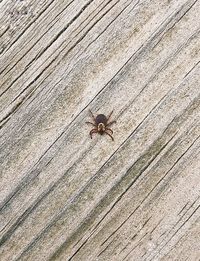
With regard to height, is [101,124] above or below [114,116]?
below

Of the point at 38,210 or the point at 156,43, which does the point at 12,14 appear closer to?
the point at 156,43

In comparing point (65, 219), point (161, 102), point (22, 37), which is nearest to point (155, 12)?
point (161, 102)

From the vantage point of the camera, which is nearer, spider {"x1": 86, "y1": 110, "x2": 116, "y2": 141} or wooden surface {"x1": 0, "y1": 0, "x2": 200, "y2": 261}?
spider {"x1": 86, "y1": 110, "x2": 116, "y2": 141}

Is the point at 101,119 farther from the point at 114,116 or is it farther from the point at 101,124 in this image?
the point at 114,116

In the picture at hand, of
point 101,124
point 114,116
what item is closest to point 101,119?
point 101,124

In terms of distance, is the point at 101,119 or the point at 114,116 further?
the point at 114,116

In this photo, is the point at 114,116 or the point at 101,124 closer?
the point at 101,124

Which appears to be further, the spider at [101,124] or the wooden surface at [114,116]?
the wooden surface at [114,116]

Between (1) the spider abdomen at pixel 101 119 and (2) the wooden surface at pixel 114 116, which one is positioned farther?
(2) the wooden surface at pixel 114 116
